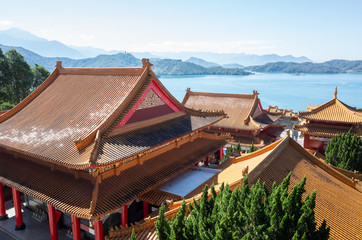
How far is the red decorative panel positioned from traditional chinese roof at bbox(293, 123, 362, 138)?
14.1m

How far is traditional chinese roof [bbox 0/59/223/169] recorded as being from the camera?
10688 millimetres

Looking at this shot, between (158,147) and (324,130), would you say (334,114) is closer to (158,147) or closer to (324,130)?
(324,130)

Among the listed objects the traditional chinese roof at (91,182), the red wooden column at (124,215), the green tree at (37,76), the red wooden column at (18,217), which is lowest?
the red wooden column at (18,217)

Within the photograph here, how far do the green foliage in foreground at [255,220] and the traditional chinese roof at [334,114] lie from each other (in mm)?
19323

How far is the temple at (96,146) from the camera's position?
10.2m

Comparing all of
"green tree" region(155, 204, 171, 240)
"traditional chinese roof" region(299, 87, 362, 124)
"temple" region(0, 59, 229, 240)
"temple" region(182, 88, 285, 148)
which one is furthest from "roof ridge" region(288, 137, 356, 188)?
"temple" region(182, 88, 285, 148)

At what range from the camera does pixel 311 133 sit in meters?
23.7

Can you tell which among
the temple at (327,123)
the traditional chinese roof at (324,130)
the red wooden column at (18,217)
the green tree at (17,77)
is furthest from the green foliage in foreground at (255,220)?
the green tree at (17,77)

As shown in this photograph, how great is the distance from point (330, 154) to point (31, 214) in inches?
766

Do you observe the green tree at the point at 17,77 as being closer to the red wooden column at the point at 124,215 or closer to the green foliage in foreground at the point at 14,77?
the green foliage in foreground at the point at 14,77

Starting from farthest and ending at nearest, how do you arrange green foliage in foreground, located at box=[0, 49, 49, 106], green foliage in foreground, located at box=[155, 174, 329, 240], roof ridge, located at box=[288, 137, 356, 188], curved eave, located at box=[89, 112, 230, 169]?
green foliage in foreground, located at box=[0, 49, 49, 106] < roof ridge, located at box=[288, 137, 356, 188] < curved eave, located at box=[89, 112, 230, 169] < green foliage in foreground, located at box=[155, 174, 329, 240]

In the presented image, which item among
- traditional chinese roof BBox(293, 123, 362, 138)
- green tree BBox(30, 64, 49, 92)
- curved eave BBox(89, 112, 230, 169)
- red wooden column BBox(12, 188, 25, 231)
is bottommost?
red wooden column BBox(12, 188, 25, 231)

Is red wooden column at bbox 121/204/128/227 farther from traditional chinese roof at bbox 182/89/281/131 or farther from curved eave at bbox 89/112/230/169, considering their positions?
traditional chinese roof at bbox 182/89/281/131

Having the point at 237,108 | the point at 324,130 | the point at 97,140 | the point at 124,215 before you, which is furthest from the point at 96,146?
the point at 237,108
